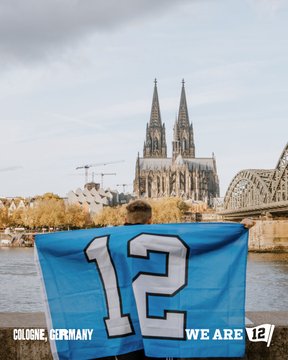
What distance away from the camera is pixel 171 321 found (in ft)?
11.6

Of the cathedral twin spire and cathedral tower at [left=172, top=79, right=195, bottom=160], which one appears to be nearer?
the cathedral twin spire

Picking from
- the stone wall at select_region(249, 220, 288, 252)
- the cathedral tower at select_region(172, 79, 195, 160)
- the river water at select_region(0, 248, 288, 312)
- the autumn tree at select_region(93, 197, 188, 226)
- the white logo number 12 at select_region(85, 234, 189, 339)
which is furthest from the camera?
the cathedral tower at select_region(172, 79, 195, 160)

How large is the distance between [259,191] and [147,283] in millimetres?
68628

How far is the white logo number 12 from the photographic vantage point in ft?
11.5

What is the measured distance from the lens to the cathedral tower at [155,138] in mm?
150625

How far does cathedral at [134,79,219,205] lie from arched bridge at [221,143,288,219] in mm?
52851

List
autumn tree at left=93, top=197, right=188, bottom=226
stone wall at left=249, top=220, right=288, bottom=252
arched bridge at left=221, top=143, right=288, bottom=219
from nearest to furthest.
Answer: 1. arched bridge at left=221, top=143, right=288, bottom=219
2. stone wall at left=249, top=220, right=288, bottom=252
3. autumn tree at left=93, top=197, right=188, bottom=226

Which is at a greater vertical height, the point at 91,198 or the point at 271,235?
the point at 91,198

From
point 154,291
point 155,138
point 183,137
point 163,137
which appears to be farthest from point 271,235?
point 183,137

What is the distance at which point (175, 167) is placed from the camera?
14362cm

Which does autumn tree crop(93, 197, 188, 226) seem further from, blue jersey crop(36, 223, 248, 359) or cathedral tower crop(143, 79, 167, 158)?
blue jersey crop(36, 223, 248, 359)

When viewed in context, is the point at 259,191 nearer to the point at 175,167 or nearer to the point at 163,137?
the point at 175,167

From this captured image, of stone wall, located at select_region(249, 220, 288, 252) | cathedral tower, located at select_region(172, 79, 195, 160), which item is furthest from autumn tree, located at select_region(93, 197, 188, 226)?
cathedral tower, located at select_region(172, 79, 195, 160)

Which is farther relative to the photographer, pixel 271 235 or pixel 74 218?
pixel 74 218
